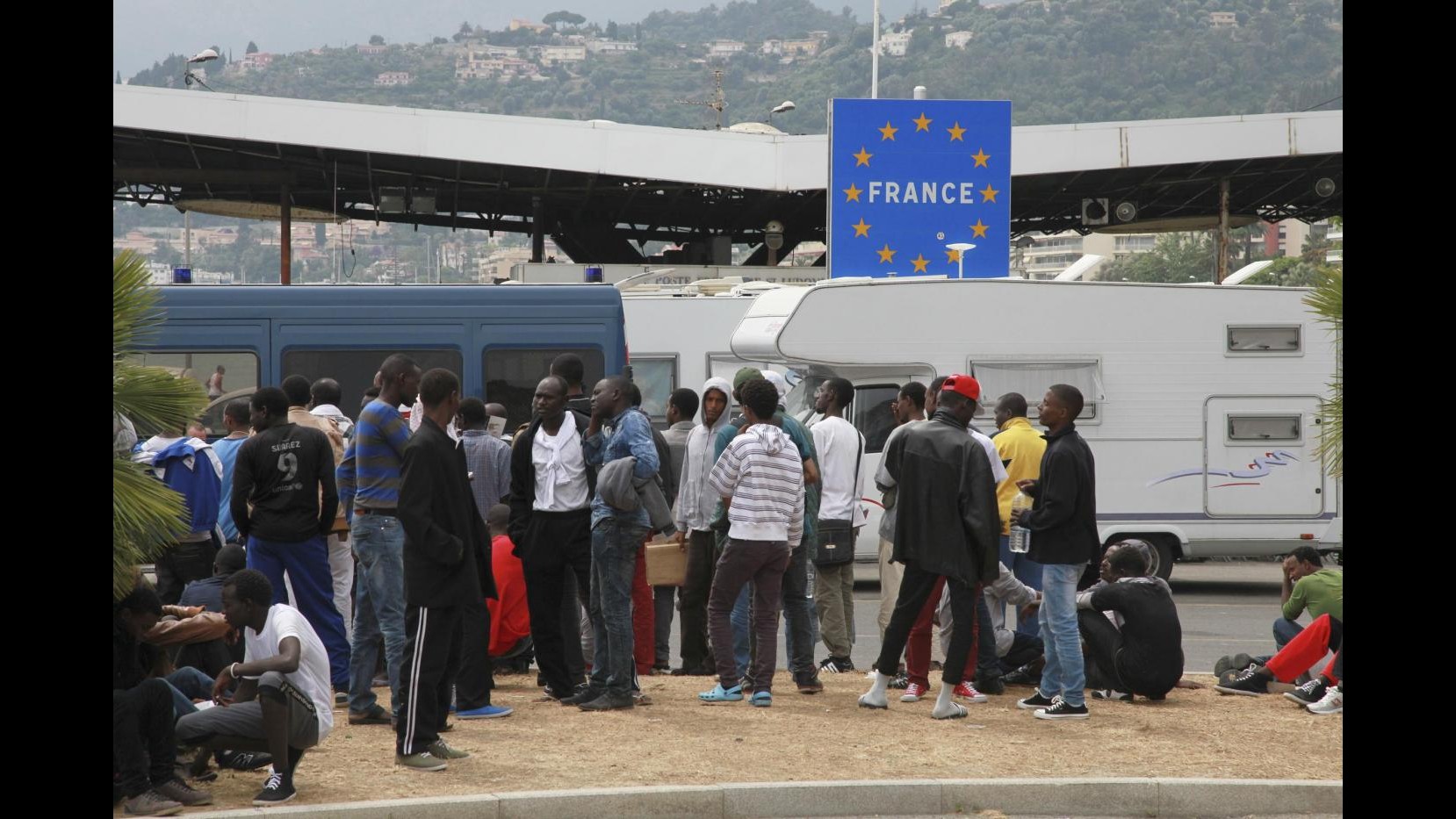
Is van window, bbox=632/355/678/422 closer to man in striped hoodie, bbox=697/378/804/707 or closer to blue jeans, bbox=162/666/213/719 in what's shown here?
man in striped hoodie, bbox=697/378/804/707

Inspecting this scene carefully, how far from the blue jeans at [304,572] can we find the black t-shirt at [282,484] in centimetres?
6

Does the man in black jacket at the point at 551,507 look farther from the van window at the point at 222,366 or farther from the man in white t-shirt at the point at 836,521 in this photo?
the van window at the point at 222,366

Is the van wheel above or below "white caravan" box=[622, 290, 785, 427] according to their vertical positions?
below

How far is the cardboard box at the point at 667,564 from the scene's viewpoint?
1014 centimetres

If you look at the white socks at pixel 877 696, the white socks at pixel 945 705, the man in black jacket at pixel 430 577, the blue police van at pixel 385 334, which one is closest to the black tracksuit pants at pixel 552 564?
the man in black jacket at pixel 430 577

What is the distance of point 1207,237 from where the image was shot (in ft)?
435

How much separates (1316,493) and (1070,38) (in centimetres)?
12074

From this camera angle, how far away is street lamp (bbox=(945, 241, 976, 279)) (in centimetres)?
1727

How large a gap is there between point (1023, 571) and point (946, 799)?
3.26 metres

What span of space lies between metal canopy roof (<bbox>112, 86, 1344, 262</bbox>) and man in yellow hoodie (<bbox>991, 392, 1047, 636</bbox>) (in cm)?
2042

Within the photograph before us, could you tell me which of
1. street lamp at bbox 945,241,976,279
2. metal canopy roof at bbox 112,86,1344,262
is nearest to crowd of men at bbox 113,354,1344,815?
street lamp at bbox 945,241,976,279
